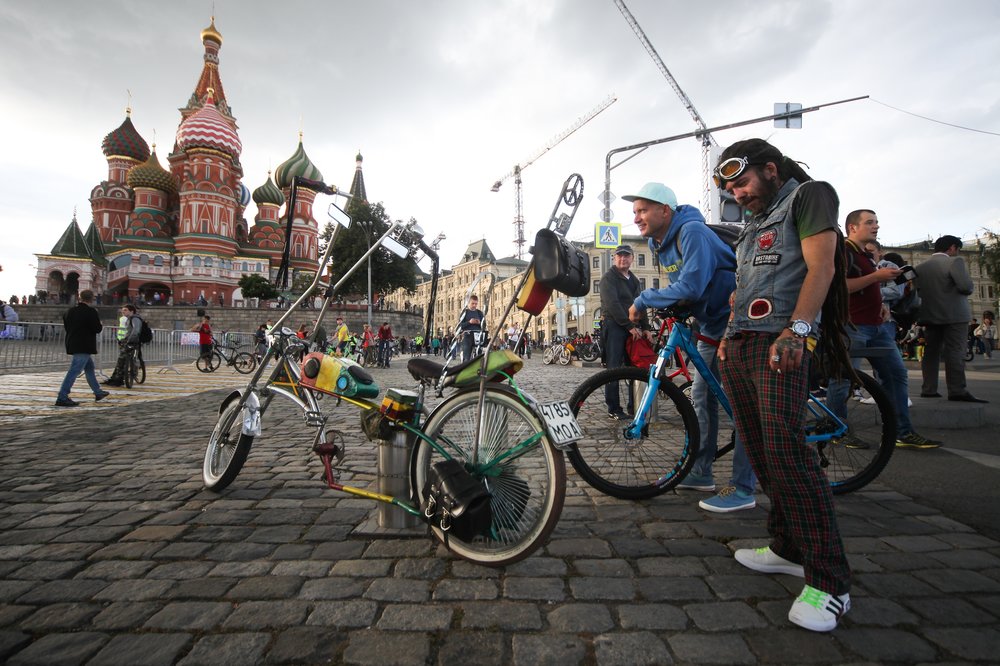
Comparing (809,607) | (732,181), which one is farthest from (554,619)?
(732,181)

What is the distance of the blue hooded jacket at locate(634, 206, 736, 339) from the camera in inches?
125

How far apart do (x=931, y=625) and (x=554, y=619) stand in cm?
135

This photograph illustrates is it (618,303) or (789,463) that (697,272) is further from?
(618,303)

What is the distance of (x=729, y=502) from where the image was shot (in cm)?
305

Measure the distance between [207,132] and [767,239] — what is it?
65383 mm

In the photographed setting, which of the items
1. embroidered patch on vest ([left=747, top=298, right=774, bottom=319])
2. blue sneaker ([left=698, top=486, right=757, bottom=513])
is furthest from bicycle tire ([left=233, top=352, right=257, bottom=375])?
embroidered patch on vest ([left=747, top=298, right=774, bottom=319])

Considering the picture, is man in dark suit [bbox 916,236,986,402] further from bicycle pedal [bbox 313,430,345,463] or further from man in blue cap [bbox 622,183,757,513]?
bicycle pedal [bbox 313,430,345,463]

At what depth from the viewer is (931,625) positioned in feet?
5.99

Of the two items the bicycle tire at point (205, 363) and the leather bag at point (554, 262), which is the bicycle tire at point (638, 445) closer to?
the leather bag at point (554, 262)

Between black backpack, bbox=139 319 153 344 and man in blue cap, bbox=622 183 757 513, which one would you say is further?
black backpack, bbox=139 319 153 344

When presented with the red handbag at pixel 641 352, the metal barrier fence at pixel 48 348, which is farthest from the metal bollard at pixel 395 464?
the metal barrier fence at pixel 48 348

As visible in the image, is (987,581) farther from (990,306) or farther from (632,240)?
(990,306)

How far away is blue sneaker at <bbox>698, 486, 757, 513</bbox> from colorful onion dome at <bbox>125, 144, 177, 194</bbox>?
70683 millimetres

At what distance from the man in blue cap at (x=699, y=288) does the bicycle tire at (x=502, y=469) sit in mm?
1366
